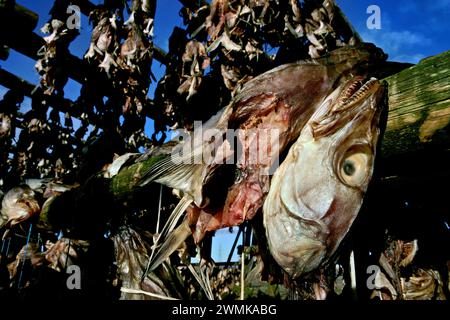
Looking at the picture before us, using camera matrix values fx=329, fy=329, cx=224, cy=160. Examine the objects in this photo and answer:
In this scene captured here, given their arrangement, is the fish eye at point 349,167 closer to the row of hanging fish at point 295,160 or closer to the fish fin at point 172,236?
the row of hanging fish at point 295,160

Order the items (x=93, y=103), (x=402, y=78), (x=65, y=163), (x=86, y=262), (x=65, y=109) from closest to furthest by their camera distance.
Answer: (x=402, y=78)
(x=86, y=262)
(x=93, y=103)
(x=65, y=109)
(x=65, y=163)

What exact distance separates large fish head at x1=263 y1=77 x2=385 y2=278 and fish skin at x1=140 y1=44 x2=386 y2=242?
3.5 inches

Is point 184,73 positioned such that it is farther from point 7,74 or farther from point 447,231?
point 7,74

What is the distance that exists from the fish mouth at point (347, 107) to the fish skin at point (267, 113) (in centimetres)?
11

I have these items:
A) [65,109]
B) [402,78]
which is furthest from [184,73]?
[65,109]

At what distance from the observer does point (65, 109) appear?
161 inches

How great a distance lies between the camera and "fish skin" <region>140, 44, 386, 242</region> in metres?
1.09

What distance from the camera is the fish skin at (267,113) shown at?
3.59 feet

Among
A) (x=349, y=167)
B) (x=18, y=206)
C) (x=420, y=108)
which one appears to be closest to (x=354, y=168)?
(x=349, y=167)

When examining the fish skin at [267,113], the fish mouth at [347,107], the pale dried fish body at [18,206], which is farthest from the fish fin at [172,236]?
the pale dried fish body at [18,206]

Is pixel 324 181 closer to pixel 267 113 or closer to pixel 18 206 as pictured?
pixel 267 113

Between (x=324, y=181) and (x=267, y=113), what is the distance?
1.01 feet

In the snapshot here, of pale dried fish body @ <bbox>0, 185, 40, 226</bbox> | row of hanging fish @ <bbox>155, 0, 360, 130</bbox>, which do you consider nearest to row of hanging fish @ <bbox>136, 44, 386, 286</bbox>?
row of hanging fish @ <bbox>155, 0, 360, 130</bbox>

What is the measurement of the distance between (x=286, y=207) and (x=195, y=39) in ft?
6.32
